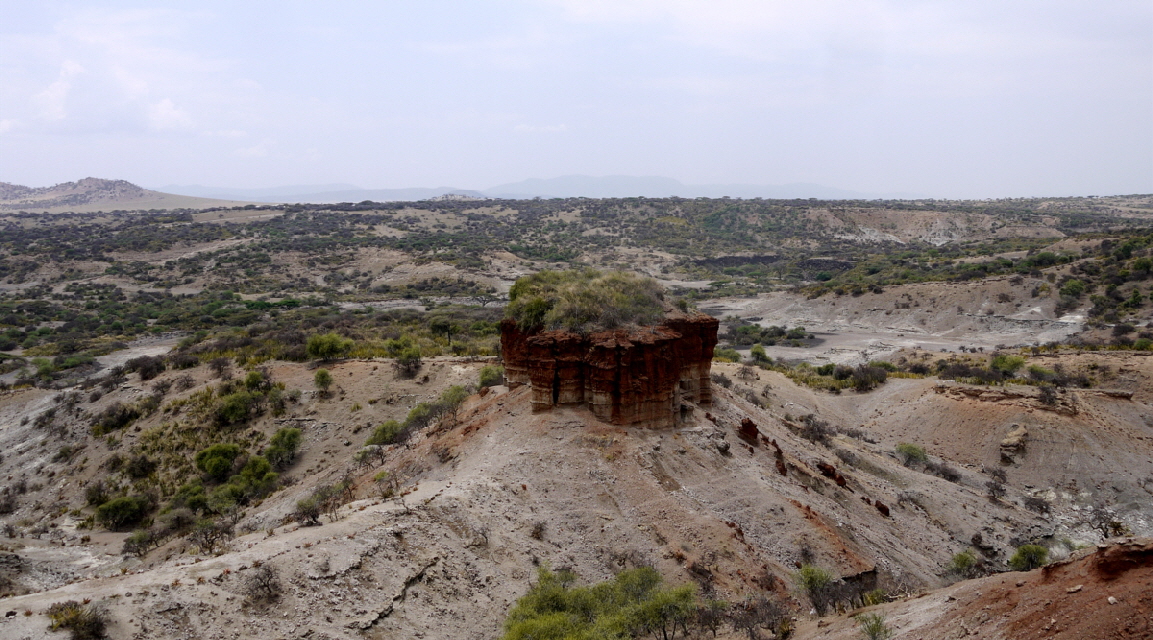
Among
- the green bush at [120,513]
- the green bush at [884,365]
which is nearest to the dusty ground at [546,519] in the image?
the green bush at [120,513]

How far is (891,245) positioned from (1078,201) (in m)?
106

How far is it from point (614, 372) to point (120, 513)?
1887 centimetres

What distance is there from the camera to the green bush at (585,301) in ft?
55.0

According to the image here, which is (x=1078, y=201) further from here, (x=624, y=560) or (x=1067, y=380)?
(x=624, y=560)

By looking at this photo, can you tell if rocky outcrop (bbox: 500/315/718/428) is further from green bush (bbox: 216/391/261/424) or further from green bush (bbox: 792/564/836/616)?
green bush (bbox: 216/391/261/424)

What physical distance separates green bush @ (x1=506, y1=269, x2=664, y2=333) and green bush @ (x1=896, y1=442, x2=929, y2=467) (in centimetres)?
1482

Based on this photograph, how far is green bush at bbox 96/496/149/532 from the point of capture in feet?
67.9

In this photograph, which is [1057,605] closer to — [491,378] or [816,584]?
[816,584]

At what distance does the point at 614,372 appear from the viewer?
1564cm

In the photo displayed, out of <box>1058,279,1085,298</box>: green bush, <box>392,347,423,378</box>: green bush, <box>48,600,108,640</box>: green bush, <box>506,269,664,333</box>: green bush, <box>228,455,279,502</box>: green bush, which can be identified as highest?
<box>506,269,664,333</box>: green bush

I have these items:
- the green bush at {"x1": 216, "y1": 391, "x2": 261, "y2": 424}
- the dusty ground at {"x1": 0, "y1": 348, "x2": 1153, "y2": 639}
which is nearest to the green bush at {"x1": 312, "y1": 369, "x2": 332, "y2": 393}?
the dusty ground at {"x1": 0, "y1": 348, "x2": 1153, "y2": 639}

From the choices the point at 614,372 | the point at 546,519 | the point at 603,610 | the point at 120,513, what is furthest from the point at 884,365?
the point at 120,513

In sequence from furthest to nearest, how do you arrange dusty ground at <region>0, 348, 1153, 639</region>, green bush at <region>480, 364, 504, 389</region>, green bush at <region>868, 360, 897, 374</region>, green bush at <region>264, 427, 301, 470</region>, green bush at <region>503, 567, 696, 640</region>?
green bush at <region>868, 360, 897, 374</region>, green bush at <region>264, 427, 301, 470</region>, green bush at <region>480, 364, 504, 389</region>, green bush at <region>503, 567, 696, 640</region>, dusty ground at <region>0, 348, 1153, 639</region>

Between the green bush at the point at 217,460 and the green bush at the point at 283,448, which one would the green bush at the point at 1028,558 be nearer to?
the green bush at the point at 283,448
